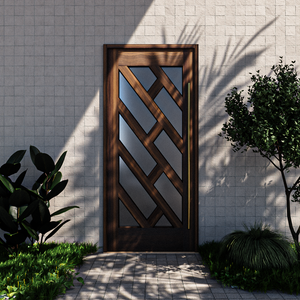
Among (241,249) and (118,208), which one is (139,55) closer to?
(118,208)

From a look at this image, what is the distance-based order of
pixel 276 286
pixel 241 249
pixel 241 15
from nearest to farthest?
pixel 276 286, pixel 241 249, pixel 241 15

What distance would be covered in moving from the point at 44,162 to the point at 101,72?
58.7 inches

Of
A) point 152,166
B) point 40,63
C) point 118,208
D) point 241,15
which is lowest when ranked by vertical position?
point 118,208

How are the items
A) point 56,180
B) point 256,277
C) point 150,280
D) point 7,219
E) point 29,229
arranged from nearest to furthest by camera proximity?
point 256,277, point 150,280, point 7,219, point 29,229, point 56,180

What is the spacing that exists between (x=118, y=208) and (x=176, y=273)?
49.0 inches

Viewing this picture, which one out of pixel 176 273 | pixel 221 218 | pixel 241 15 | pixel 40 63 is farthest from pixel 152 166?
pixel 241 15

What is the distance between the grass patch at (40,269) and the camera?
104 inches

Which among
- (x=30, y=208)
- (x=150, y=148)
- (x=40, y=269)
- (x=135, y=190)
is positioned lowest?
(x=40, y=269)

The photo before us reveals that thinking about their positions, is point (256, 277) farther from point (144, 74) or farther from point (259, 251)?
point (144, 74)

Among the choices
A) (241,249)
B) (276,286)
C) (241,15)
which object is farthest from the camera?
(241,15)

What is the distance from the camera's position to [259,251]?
3.17 meters

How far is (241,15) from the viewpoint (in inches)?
159

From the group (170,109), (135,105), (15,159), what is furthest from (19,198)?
(170,109)

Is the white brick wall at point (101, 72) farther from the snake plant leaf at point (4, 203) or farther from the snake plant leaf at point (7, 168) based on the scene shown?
the snake plant leaf at point (4, 203)
